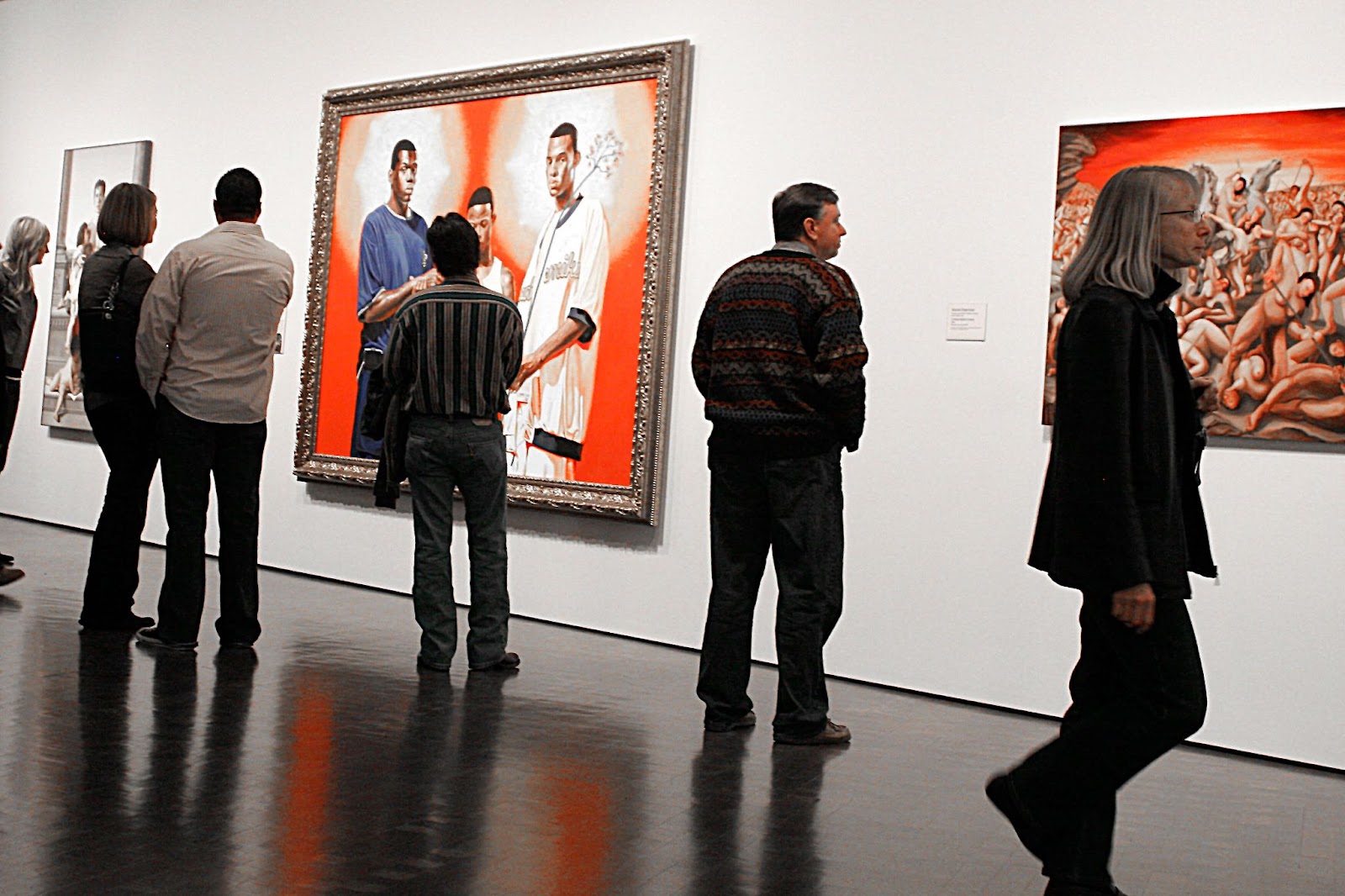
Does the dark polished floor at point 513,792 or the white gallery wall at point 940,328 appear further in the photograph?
the white gallery wall at point 940,328

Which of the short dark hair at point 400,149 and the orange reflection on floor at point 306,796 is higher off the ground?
the short dark hair at point 400,149

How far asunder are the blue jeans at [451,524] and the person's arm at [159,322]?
0.99m

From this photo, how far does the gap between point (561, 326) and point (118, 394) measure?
2.34 metres

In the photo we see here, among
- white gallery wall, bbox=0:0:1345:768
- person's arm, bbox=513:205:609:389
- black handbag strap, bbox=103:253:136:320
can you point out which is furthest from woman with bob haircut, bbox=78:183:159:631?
person's arm, bbox=513:205:609:389

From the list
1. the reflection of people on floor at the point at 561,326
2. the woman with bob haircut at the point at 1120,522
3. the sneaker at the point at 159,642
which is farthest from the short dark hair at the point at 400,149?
the woman with bob haircut at the point at 1120,522

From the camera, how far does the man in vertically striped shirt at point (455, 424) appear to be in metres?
5.50

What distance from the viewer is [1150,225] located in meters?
3.00

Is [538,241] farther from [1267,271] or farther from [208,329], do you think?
[1267,271]

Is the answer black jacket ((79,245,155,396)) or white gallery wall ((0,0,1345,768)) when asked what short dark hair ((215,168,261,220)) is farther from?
white gallery wall ((0,0,1345,768))

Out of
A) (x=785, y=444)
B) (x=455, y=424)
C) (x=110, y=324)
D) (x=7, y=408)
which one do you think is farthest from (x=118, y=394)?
(x=785, y=444)

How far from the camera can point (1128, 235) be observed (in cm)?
301

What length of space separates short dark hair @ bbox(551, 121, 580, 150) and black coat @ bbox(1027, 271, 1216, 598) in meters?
4.74

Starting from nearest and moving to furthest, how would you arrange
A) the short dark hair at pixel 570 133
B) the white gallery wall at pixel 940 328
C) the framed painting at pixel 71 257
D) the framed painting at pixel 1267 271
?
the framed painting at pixel 1267 271 < the white gallery wall at pixel 940 328 < the short dark hair at pixel 570 133 < the framed painting at pixel 71 257

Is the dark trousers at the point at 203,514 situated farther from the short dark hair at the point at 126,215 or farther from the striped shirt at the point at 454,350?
the short dark hair at the point at 126,215
